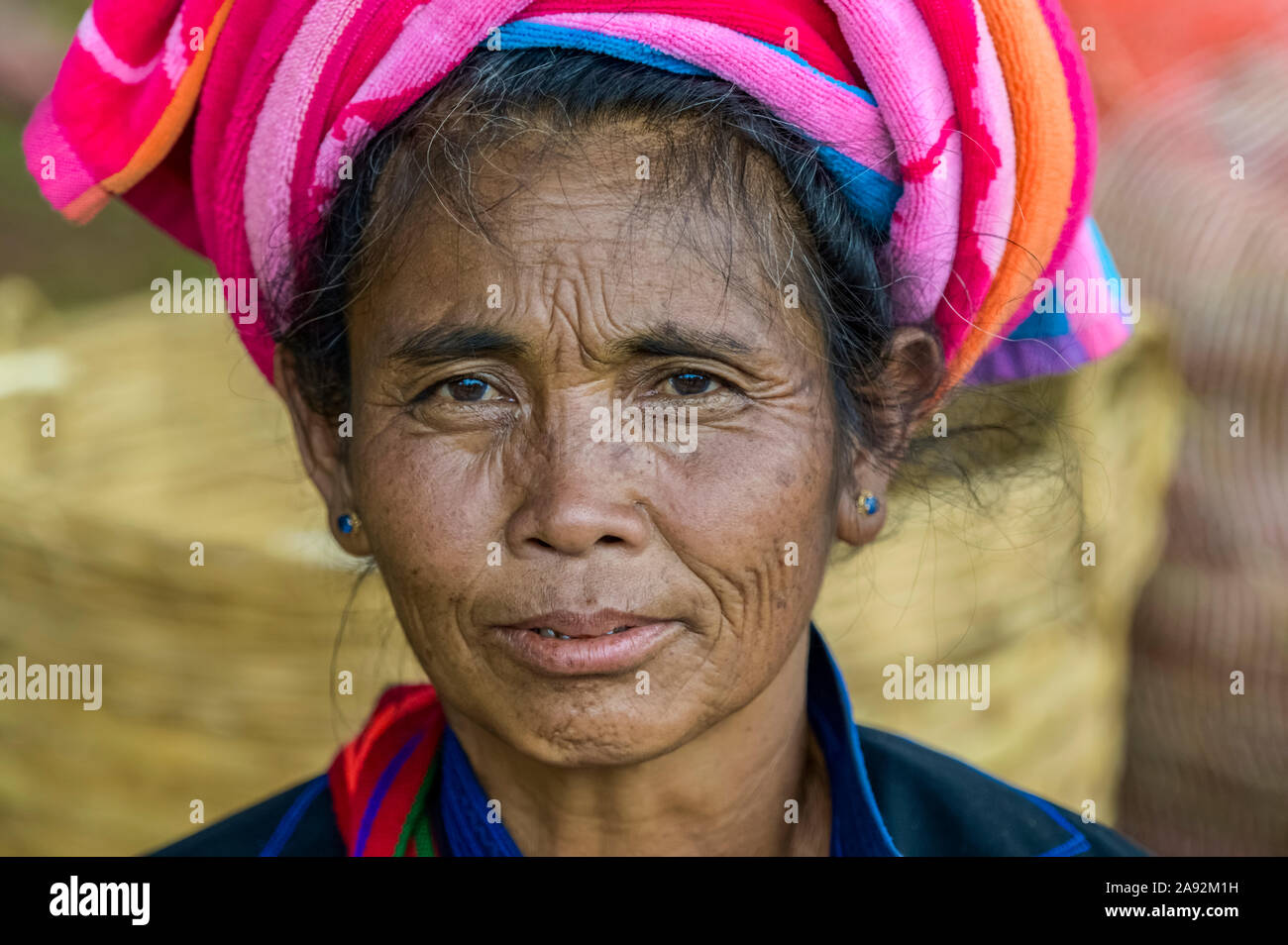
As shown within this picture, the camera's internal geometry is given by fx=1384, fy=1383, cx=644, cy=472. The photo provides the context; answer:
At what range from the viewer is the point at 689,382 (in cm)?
168

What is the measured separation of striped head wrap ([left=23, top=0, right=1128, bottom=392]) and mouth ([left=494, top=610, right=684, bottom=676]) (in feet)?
1.93

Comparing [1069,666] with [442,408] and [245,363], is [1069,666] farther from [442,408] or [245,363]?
[245,363]

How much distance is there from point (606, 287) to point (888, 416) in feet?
1.65

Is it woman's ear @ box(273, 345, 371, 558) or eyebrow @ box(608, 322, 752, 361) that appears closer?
eyebrow @ box(608, 322, 752, 361)

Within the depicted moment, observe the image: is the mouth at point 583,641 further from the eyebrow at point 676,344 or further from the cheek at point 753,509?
the eyebrow at point 676,344

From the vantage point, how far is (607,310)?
1599mm

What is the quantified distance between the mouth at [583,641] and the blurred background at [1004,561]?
0.75m

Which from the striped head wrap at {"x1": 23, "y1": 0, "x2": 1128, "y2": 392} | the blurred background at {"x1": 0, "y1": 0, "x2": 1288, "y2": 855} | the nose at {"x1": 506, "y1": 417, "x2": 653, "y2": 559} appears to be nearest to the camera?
the nose at {"x1": 506, "y1": 417, "x2": 653, "y2": 559}

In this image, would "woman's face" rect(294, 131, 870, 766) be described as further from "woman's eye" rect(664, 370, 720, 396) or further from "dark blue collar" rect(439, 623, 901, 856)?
"dark blue collar" rect(439, 623, 901, 856)

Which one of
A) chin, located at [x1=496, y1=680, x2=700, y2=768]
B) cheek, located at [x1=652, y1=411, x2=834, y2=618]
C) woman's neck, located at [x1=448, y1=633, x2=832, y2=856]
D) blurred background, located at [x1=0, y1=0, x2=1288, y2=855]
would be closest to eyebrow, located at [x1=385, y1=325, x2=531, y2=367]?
cheek, located at [x1=652, y1=411, x2=834, y2=618]

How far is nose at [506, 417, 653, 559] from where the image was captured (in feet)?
5.04

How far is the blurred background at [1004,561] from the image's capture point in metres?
2.84
